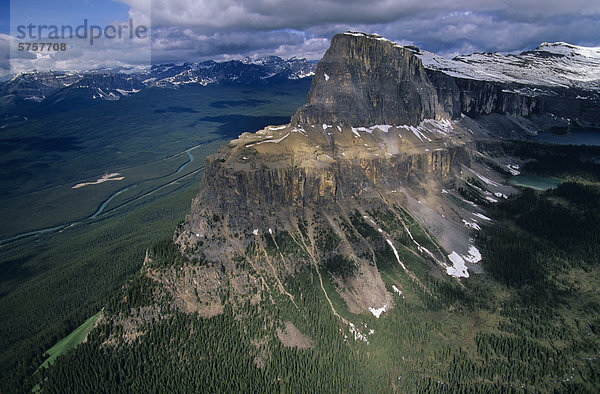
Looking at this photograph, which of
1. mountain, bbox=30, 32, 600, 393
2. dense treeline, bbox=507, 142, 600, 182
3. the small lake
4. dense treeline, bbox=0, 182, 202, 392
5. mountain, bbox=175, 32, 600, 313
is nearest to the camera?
mountain, bbox=30, 32, 600, 393

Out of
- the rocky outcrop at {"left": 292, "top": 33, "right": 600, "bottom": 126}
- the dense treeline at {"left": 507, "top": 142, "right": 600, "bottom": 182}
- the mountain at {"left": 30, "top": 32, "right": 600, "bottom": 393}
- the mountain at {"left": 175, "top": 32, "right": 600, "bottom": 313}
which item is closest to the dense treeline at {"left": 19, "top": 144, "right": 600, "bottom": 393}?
the mountain at {"left": 30, "top": 32, "right": 600, "bottom": 393}

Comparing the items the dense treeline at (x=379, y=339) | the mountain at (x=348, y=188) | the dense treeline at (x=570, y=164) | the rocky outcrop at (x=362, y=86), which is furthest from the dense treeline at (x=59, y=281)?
the dense treeline at (x=570, y=164)

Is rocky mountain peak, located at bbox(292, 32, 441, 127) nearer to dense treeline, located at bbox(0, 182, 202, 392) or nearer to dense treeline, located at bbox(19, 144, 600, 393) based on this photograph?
dense treeline, located at bbox(19, 144, 600, 393)

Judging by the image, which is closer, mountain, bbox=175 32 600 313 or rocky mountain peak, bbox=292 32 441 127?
mountain, bbox=175 32 600 313

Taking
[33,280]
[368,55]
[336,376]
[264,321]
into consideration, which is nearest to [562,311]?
[336,376]

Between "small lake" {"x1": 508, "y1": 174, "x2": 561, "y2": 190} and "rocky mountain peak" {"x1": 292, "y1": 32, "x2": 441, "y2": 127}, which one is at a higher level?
"rocky mountain peak" {"x1": 292, "y1": 32, "x2": 441, "y2": 127}

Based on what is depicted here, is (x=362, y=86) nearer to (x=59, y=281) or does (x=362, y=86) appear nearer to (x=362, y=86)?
(x=362, y=86)

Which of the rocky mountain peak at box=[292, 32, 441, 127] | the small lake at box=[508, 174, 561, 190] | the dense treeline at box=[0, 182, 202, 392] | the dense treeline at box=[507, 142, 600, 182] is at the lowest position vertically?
the dense treeline at box=[0, 182, 202, 392]
